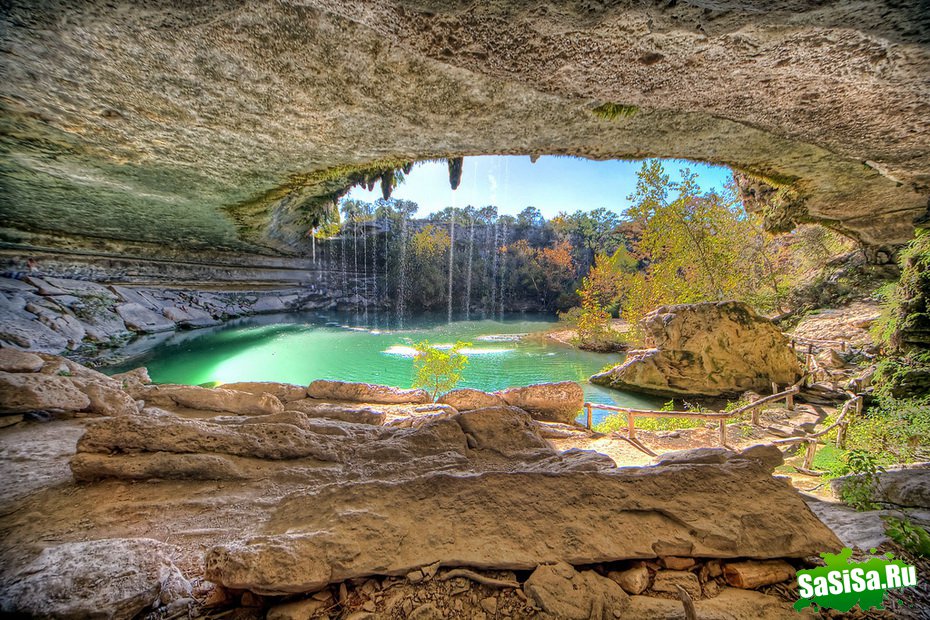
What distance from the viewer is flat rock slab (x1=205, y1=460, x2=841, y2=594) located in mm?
1312

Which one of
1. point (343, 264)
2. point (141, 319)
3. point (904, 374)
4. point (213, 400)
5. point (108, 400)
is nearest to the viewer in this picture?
point (108, 400)

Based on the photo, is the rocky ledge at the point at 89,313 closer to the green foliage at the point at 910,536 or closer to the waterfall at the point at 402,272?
the waterfall at the point at 402,272

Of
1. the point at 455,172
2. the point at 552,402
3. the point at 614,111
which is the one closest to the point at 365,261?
the point at 455,172

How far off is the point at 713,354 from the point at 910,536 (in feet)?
27.8

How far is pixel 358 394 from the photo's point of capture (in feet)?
18.4

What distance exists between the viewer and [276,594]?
124cm

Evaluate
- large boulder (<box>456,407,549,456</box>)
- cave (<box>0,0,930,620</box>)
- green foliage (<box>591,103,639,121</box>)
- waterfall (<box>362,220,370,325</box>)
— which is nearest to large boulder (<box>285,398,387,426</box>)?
cave (<box>0,0,930,620</box>)

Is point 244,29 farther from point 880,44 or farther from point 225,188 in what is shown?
point 225,188

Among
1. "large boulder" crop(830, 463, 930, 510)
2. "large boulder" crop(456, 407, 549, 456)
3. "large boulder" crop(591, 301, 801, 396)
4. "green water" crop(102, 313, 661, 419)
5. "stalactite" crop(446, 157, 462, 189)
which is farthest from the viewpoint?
"green water" crop(102, 313, 661, 419)

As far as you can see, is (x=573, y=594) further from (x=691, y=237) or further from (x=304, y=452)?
(x=691, y=237)

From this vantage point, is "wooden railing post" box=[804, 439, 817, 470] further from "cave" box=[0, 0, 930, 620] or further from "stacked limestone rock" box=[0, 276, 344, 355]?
"stacked limestone rock" box=[0, 276, 344, 355]

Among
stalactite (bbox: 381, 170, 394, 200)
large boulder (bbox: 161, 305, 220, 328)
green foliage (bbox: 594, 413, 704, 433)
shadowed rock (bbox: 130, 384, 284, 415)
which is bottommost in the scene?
green foliage (bbox: 594, 413, 704, 433)

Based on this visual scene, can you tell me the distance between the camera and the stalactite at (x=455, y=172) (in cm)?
497

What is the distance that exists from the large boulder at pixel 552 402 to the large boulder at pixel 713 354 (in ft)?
16.6
